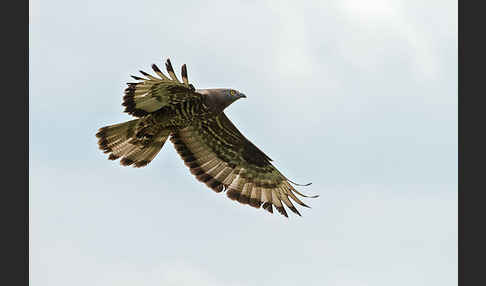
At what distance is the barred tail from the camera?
15.8 metres

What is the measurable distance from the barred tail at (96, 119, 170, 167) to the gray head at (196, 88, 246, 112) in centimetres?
128

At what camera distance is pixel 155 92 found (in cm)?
1473

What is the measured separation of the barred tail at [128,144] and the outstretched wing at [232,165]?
0.79m

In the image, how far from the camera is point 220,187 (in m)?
17.0

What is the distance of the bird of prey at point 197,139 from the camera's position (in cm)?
1480

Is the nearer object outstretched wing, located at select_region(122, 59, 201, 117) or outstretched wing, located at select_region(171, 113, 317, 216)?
outstretched wing, located at select_region(122, 59, 201, 117)

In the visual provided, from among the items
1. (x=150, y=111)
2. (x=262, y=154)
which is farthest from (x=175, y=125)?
(x=262, y=154)

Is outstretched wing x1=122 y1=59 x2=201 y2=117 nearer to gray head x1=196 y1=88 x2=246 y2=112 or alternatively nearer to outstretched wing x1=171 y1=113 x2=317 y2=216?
gray head x1=196 y1=88 x2=246 y2=112

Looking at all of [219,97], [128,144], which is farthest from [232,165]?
[128,144]

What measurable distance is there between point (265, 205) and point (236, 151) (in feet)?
4.28

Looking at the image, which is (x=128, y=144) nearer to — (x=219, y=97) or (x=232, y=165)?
(x=219, y=97)

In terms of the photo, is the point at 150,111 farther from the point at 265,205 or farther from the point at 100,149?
the point at 265,205

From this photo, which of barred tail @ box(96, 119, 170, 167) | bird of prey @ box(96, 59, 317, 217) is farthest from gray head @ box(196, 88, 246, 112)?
barred tail @ box(96, 119, 170, 167)

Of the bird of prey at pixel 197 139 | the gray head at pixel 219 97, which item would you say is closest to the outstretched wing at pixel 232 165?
the bird of prey at pixel 197 139
